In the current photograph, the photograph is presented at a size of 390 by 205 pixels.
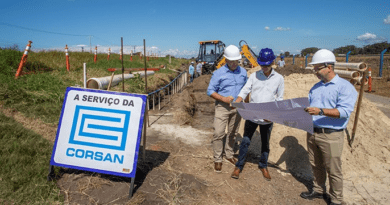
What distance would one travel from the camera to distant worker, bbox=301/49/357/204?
282 cm

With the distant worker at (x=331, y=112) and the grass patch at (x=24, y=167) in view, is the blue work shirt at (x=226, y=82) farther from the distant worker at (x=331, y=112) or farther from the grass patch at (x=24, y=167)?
the grass patch at (x=24, y=167)

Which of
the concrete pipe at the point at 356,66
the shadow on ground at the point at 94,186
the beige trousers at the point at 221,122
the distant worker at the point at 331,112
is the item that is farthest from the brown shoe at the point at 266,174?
the concrete pipe at the point at 356,66

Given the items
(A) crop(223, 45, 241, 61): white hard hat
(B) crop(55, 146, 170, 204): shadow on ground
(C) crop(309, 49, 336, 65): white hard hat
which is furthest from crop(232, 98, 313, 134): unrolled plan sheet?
(B) crop(55, 146, 170, 204): shadow on ground

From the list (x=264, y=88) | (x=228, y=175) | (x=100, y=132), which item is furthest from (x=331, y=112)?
(x=100, y=132)

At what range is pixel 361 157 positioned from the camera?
448cm

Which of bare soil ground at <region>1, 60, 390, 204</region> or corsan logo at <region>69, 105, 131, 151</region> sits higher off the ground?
corsan logo at <region>69, 105, 131, 151</region>

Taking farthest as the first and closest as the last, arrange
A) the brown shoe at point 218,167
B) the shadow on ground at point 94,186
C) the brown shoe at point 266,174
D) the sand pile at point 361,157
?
the brown shoe at point 218,167, the brown shoe at point 266,174, the sand pile at point 361,157, the shadow on ground at point 94,186

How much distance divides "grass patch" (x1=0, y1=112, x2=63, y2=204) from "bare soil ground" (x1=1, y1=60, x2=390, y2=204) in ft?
0.80

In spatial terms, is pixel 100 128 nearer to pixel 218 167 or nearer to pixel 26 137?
pixel 26 137

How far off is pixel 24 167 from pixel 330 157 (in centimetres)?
397

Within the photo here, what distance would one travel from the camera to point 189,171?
4156mm

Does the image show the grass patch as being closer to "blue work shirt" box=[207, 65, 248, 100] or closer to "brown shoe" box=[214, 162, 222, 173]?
"brown shoe" box=[214, 162, 222, 173]

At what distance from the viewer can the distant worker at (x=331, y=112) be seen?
9.25 ft

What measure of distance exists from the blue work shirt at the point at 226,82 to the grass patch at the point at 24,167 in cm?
264
